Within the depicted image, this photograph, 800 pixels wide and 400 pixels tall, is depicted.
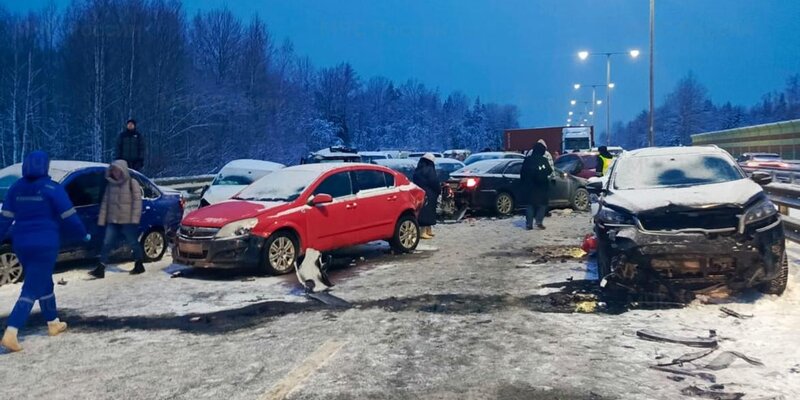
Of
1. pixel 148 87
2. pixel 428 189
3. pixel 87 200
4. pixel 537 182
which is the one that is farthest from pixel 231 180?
pixel 148 87

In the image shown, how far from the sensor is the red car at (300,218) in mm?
9305

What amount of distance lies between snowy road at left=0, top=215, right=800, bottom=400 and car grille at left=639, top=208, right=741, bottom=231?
82cm

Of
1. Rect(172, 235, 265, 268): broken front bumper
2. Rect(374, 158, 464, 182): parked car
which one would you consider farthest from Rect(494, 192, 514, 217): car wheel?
Rect(172, 235, 265, 268): broken front bumper

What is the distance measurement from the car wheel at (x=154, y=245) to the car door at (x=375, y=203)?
3.37 metres

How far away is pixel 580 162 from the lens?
19844 millimetres

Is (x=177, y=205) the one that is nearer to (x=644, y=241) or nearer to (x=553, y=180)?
(x=644, y=241)

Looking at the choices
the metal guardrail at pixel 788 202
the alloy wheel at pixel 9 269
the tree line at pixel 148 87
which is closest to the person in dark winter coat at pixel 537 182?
the metal guardrail at pixel 788 202

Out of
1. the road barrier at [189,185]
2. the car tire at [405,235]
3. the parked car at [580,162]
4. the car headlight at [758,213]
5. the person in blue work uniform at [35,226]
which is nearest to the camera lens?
the person in blue work uniform at [35,226]

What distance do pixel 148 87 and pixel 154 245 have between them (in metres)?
38.1

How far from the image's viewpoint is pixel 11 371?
541 cm

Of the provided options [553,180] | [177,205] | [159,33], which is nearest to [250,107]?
[159,33]

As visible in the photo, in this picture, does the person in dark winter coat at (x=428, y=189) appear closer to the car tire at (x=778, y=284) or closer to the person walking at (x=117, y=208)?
the person walking at (x=117, y=208)

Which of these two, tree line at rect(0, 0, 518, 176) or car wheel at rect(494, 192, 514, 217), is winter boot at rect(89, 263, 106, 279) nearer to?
car wheel at rect(494, 192, 514, 217)

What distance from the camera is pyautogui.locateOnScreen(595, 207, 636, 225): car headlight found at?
24.7ft
